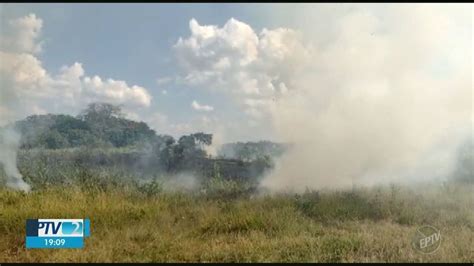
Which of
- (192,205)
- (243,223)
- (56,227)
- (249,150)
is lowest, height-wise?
(243,223)

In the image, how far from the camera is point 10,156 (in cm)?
1020

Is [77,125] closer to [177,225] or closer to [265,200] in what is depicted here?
[177,225]

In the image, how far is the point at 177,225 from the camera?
734 cm

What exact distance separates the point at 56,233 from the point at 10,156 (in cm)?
440

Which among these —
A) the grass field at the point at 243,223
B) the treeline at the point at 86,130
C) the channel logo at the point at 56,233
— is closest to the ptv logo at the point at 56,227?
the channel logo at the point at 56,233

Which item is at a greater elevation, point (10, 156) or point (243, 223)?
point (10, 156)

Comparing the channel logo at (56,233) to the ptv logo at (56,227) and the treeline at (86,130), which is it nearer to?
the ptv logo at (56,227)

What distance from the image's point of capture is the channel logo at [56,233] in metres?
6.51

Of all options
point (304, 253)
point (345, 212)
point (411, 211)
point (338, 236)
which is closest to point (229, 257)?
point (304, 253)

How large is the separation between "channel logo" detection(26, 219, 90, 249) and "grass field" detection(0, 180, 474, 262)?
0.13 m

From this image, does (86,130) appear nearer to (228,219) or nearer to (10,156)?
(10,156)

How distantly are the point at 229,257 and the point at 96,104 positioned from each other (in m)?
4.09

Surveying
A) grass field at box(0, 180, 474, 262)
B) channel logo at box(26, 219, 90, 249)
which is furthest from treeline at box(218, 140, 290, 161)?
channel logo at box(26, 219, 90, 249)

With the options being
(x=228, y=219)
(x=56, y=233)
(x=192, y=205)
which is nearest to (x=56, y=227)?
(x=56, y=233)
